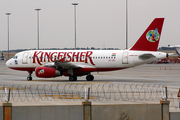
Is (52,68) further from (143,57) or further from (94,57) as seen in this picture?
(143,57)

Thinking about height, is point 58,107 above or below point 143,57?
below

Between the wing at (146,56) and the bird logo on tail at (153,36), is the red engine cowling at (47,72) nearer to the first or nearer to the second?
the wing at (146,56)

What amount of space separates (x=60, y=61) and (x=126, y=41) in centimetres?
3697

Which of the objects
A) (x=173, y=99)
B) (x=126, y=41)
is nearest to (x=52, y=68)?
(x=173, y=99)

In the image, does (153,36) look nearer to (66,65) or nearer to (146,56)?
(146,56)

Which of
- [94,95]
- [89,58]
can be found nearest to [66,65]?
[89,58]

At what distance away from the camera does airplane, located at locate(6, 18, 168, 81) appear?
3981cm

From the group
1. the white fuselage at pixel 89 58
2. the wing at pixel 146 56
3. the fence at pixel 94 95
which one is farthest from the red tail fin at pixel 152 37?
the fence at pixel 94 95

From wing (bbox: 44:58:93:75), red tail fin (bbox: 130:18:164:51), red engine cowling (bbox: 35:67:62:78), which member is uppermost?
red tail fin (bbox: 130:18:164:51)

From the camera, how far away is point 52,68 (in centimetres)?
4012

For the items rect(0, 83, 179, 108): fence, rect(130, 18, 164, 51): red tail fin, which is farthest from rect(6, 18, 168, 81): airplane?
rect(0, 83, 179, 108): fence

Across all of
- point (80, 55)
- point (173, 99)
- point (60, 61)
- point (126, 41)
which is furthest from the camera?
point (126, 41)

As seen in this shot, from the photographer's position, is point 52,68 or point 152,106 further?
point 52,68

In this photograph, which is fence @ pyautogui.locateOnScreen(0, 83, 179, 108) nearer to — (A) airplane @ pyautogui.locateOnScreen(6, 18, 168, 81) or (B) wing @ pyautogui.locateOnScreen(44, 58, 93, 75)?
(A) airplane @ pyautogui.locateOnScreen(6, 18, 168, 81)
